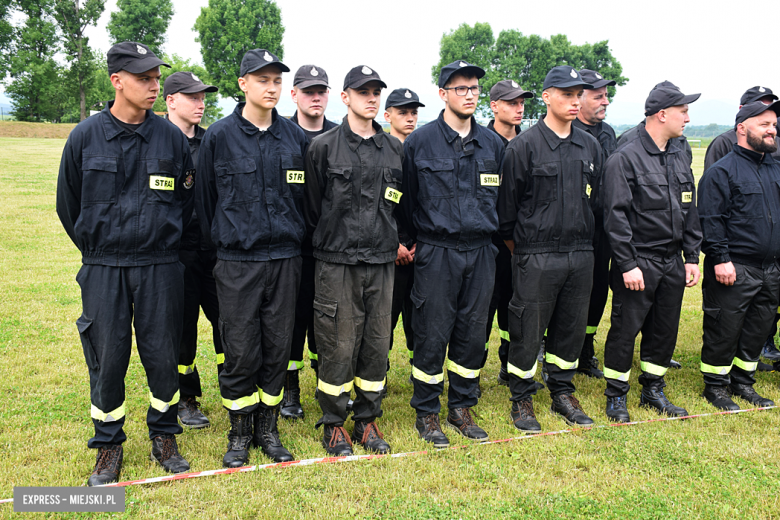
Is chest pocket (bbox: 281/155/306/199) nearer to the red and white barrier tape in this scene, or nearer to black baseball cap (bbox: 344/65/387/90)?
black baseball cap (bbox: 344/65/387/90)

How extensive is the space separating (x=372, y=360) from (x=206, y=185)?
6.12 feet

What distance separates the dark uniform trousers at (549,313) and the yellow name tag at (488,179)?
0.72 m

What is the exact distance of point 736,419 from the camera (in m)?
4.96

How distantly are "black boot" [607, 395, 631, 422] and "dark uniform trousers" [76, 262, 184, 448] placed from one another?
3778 mm

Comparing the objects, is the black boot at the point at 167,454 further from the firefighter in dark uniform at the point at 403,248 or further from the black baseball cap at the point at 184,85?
the black baseball cap at the point at 184,85

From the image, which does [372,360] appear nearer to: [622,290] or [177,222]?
[177,222]

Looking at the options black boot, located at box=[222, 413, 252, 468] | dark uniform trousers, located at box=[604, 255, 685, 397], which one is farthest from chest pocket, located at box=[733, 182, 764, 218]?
black boot, located at box=[222, 413, 252, 468]

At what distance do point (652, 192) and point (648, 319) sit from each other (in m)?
1.19

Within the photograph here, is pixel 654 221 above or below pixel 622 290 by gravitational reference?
above

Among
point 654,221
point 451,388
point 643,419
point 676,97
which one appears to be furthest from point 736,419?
point 676,97

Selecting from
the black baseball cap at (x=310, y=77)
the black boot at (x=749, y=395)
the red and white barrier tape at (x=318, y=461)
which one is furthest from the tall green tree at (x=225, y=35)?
the red and white barrier tape at (x=318, y=461)

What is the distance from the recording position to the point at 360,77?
165 inches

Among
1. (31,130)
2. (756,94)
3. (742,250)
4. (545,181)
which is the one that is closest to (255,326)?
(545,181)

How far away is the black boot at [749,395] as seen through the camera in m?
5.34
